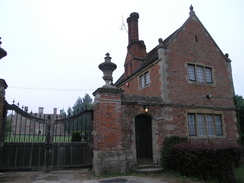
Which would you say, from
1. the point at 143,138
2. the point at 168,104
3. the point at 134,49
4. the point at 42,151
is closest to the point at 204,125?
the point at 168,104

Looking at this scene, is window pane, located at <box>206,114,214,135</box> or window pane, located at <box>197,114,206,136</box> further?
window pane, located at <box>206,114,214,135</box>

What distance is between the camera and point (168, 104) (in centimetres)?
1062

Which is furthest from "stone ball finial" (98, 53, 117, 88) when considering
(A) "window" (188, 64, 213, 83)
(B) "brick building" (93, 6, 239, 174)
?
(A) "window" (188, 64, 213, 83)

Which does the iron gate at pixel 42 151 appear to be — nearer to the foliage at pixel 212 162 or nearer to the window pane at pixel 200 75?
the foliage at pixel 212 162

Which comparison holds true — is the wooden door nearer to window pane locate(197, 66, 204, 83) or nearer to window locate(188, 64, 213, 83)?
window locate(188, 64, 213, 83)

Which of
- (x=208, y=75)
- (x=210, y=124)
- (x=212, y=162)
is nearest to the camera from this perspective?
(x=212, y=162)

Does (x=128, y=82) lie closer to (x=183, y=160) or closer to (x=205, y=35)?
(x=205, y=35)

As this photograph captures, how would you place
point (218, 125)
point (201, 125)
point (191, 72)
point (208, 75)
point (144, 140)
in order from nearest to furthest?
point (144, 140) < point (201, 125) < point (218, 125) < point (191, 72) < point (208, 75)

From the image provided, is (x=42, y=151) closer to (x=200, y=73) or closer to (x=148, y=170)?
(x=148, y=170)

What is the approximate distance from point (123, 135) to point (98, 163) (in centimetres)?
171

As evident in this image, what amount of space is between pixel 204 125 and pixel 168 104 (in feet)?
10.0

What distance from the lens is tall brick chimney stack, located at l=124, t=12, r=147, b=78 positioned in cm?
1631

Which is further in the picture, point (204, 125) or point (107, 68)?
point (204, 125)

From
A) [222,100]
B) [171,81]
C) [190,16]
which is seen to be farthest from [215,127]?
[190,16]
